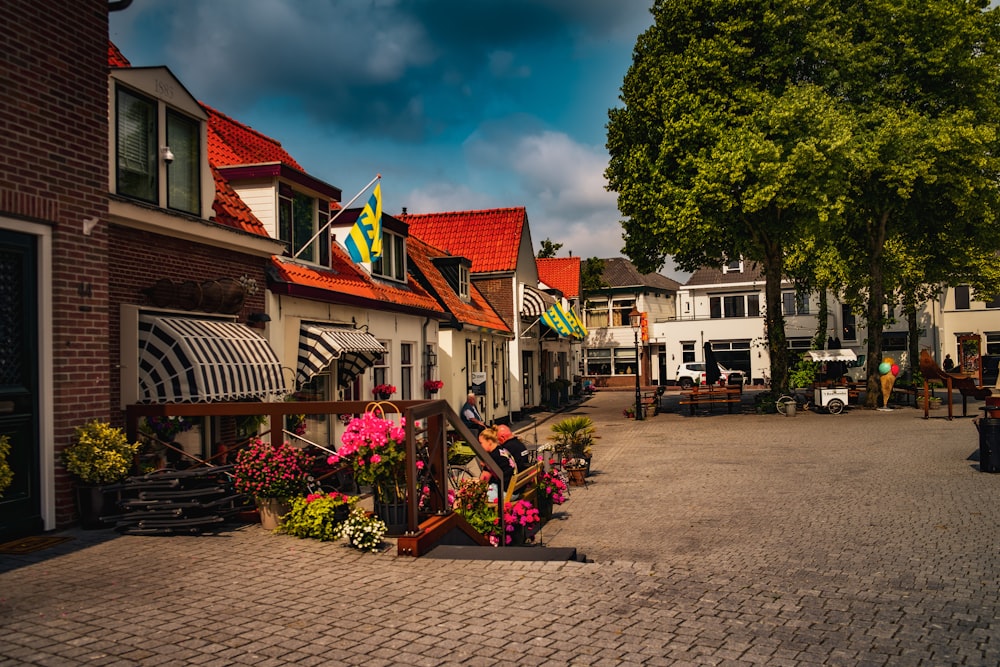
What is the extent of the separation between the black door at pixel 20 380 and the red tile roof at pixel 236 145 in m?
6.80

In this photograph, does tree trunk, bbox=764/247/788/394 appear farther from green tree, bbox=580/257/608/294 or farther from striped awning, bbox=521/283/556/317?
green tree, bbox=580/257/608/294

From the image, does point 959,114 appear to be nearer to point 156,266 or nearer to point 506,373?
point 506,373

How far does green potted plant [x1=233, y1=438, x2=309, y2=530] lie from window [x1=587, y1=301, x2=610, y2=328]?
185 feet

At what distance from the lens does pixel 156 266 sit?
10.2m

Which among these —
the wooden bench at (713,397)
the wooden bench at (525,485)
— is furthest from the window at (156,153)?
the wooden bench at (713,397)

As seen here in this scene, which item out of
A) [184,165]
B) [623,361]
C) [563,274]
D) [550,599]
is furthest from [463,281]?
[623,361]

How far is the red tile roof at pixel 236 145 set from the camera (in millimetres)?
14609

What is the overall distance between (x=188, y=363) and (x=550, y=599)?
5.95 m

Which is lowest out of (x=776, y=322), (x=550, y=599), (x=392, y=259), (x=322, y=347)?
(x=550, y=599)

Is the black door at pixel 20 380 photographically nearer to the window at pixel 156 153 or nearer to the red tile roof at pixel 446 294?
the window at pixel 156 153

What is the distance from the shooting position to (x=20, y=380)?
7488mm

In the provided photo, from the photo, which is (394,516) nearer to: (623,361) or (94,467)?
(94,467)

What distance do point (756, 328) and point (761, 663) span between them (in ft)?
179

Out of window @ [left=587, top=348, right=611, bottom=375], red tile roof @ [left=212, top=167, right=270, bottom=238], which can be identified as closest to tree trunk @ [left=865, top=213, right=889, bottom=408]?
red tile roof @ [left=212, top=167, right=270, bottom=238]
